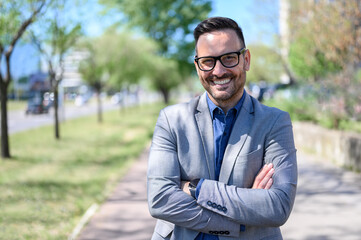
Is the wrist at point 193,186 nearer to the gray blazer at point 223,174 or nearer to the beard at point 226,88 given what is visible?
the gray blazer at point 223,174

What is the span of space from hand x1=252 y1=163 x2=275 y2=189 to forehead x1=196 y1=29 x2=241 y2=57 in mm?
605

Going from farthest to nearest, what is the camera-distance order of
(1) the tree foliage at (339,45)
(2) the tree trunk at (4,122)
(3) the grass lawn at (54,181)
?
(2) the tree trunk at (4,122), (1) the tree foliage at (339,45), (3) the grass lawn at (54,181)

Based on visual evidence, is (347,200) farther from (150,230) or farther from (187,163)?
(187,163)

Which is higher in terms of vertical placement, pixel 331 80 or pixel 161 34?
pixel 161 34

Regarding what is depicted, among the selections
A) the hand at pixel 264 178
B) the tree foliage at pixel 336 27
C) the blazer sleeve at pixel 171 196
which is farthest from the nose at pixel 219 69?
the tree foliage at pixel 336 27

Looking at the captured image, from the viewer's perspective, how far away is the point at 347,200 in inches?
251

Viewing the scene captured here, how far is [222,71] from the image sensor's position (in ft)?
6.47

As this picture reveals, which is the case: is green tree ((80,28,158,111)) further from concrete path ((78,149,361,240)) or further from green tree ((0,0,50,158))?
concrete path ((78,149,361,240))

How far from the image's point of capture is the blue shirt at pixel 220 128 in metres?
2.00

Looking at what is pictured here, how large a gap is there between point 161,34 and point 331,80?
2404 cm

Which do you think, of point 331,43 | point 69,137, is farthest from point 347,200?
point 69,137

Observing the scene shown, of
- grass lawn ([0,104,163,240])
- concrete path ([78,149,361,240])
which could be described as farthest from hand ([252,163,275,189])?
grass lawn ([0,104,163,240])

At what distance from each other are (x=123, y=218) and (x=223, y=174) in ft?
12.9

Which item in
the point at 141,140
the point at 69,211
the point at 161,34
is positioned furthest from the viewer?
the point at 161,34
